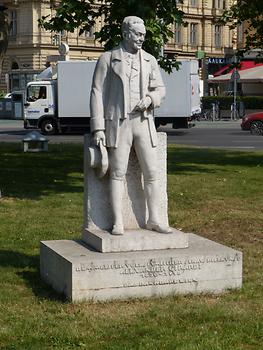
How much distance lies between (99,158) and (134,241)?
2.78 feet

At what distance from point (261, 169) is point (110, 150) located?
11.4 m

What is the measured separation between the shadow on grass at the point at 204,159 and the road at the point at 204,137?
257 centimetres

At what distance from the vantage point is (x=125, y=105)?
7551mm

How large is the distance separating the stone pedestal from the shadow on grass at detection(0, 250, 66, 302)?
8 centimetres

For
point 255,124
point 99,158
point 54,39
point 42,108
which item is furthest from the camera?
point 54,39

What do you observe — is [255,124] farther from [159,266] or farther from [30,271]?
[159,266]

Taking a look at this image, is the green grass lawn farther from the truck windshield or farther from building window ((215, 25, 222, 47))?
building window ((215, 25, 222, 47))

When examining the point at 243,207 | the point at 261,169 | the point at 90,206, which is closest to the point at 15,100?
the point at 261,169

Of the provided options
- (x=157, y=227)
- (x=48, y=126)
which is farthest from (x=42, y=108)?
(x=157, y=227)

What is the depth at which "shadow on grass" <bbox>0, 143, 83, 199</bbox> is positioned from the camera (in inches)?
581

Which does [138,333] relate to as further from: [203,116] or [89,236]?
[203,116]

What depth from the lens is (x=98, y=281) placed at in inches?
283

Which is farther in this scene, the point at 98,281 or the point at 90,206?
the point at 90,206

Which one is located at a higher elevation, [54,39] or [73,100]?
[54,39]
